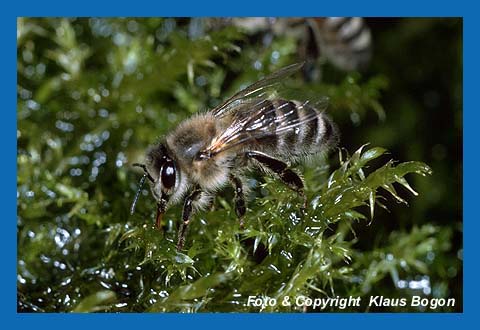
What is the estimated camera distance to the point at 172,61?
2570mm

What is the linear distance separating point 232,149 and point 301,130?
0.21 meters

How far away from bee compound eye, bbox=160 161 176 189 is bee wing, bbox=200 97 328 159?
0.09 metres

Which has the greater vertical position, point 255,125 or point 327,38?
point 327,38

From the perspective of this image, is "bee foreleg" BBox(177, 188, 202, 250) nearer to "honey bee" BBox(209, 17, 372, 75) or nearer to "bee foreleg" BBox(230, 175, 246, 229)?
"bee foreleg" BBox(230, 175, 246, 229)

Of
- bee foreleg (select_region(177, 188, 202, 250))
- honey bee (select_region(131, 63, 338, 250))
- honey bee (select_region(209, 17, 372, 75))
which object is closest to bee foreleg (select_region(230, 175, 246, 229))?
honey bee (select_region(131, 63, 338, 250))

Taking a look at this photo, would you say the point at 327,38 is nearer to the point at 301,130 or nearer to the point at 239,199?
the point at 301,130

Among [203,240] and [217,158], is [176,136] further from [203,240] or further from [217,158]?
[203,240]

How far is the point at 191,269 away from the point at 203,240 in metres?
0.11

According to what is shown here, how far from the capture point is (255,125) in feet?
6.35

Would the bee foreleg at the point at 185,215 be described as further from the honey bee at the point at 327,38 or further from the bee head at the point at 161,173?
the honey bee at the point at 327,38

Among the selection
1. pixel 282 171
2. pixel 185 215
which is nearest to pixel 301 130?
pixel 282 171

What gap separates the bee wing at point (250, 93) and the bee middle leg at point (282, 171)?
0.15 metres

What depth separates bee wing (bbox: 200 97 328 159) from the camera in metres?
Result: 1.91

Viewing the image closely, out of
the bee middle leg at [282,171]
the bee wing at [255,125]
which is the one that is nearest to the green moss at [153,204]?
the bee middle leg at [282,171]
